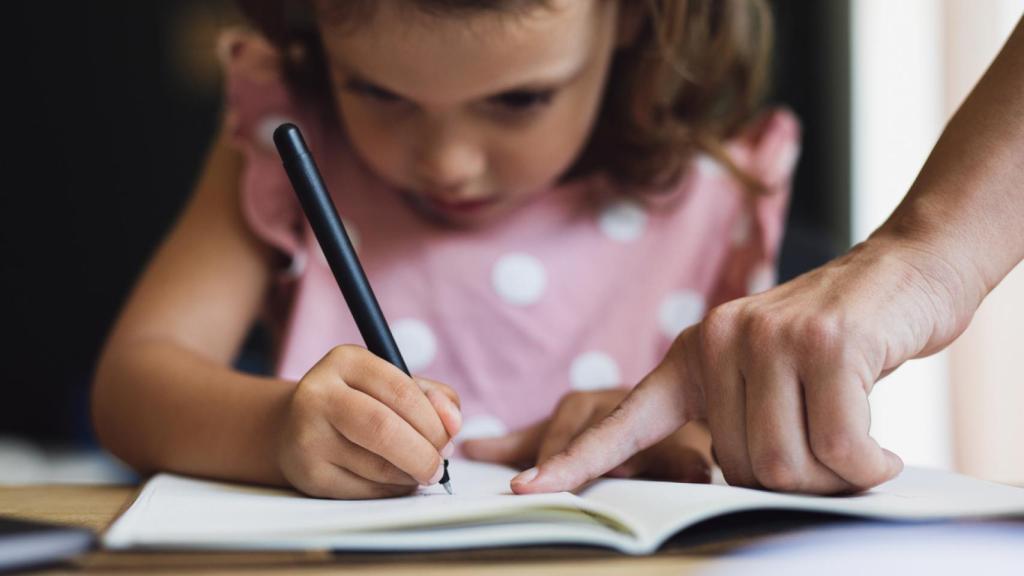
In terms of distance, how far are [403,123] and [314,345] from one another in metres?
0.22

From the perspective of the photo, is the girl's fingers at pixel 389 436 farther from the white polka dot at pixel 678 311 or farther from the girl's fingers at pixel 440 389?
the white polka dot at pixel 678 311

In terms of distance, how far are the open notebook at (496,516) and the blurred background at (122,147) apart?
4.50 feet

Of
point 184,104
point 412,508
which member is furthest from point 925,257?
point 184,104

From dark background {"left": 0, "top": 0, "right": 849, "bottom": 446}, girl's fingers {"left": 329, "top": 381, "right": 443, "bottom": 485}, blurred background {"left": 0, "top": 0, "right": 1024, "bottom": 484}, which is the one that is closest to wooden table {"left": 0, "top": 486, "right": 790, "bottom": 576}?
girl's fingers {"left": 329, "top": 381, "right": 443, "bottom": 485}

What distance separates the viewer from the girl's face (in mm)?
613

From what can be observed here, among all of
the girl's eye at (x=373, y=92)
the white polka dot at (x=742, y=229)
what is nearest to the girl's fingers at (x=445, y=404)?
the girl's eye at (x=373, y=92)

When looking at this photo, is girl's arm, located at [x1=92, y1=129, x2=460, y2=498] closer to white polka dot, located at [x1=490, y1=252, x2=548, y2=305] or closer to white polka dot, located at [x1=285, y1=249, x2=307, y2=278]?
white polka dot, located at [x1=285, y1=249, x2=307, y2=278]

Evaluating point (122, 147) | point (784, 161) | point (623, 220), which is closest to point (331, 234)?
point (623, 220)

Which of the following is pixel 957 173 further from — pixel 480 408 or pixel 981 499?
pixel 480 408

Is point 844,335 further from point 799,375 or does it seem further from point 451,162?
point 451,162

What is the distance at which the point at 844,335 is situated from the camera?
0.42m

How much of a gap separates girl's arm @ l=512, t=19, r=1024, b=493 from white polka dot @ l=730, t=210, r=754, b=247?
1.32 feet

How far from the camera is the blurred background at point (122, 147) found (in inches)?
70.4

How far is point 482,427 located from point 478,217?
169 millimetres
